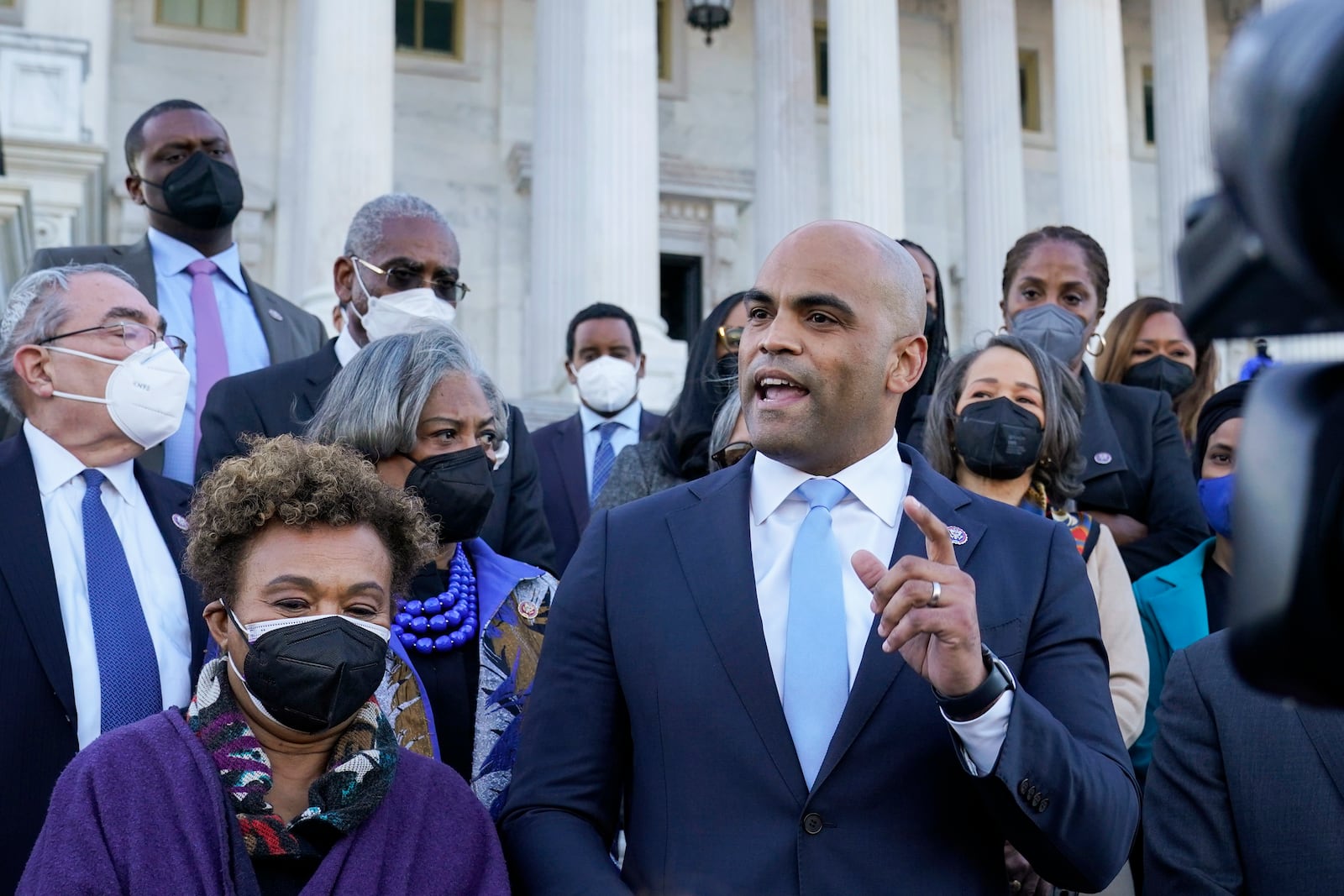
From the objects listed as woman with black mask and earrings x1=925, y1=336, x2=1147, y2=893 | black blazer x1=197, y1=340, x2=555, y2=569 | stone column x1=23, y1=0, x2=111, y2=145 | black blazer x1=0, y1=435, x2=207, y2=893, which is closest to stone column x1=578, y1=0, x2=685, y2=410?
stone column x1=23, y1=0, x2=111, y2=145

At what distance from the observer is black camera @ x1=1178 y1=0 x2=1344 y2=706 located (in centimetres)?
125

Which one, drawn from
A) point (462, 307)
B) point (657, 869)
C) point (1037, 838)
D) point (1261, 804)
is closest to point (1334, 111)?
point (1037, 838)

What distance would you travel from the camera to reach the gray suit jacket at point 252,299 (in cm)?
669

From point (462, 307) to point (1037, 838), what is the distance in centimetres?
2228

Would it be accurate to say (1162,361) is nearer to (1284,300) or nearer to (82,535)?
(82,535)

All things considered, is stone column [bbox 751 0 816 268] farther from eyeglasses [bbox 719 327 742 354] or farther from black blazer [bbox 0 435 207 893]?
black blazer [bbox 0 435 207 893]

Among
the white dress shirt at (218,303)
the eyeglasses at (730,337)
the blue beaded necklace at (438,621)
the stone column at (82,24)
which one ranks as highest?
the stone column at (82,24)

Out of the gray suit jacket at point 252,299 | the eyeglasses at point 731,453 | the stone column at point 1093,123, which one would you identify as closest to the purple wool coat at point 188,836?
the eyeglasses at point 731,453

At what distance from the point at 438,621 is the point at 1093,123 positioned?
2232cm

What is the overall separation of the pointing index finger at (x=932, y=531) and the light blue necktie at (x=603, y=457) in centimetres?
487

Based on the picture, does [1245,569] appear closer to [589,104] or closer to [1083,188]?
[589,104]

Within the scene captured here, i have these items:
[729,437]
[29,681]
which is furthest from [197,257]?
[29,681]

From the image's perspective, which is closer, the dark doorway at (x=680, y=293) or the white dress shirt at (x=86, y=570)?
the white dress shirt at (x=86, y=570)

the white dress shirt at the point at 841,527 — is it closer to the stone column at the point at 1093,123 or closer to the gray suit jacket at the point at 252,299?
the gray suit jacket at the point at 252,299
